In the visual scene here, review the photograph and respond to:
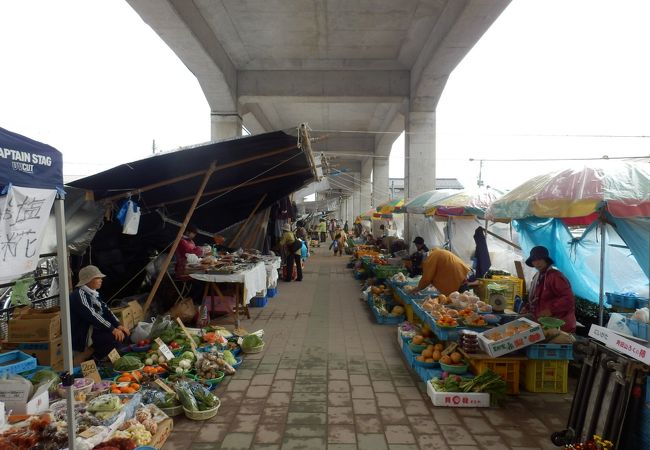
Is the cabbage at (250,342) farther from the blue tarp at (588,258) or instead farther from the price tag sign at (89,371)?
the blue tarp at (588,258)

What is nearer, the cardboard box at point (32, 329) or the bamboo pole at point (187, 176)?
the cardboard box at point (32, 329)

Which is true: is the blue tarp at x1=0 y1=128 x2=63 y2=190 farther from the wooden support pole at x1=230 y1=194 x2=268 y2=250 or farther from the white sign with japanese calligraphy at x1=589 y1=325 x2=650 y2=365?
the wooden support pole at x1=230 y1=194 x2=268 y2=250

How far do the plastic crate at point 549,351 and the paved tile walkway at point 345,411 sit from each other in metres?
0.46

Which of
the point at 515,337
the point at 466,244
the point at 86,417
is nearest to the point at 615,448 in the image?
the point at 515,337

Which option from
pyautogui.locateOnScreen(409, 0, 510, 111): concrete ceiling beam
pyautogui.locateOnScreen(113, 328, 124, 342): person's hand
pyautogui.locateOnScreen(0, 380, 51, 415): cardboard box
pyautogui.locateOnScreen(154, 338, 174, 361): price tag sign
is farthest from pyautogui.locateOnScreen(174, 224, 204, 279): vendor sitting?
pyautogui.locateOnScreen(409, 0, 510, 111): concrete ceiling beam

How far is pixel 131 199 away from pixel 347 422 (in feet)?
15.7

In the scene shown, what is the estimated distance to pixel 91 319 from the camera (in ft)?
16.3

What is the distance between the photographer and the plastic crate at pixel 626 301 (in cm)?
595

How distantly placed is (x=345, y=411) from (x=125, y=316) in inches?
142

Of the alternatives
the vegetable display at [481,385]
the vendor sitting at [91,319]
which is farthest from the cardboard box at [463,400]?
the vendor sitting at [91,319]

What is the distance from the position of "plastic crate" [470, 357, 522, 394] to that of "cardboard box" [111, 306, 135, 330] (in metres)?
4.72

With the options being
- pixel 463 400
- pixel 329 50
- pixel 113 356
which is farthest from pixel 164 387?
pixel 329 50

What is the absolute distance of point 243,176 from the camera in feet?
27.1

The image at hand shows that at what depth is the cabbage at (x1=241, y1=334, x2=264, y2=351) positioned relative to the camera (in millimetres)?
6160
